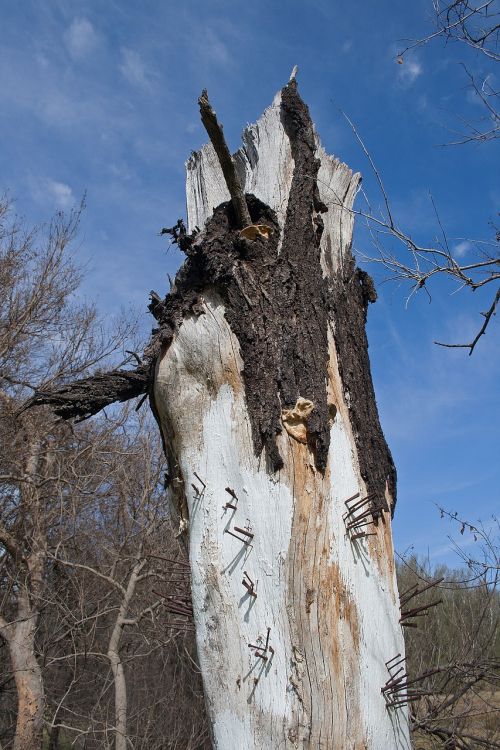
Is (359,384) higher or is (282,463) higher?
(359,384)

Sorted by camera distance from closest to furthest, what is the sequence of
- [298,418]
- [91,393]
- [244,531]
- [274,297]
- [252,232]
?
[244,531], [298,418], [274,297], [252,232], [91,393]

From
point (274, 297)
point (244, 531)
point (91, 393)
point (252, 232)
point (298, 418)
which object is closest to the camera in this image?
point (244, 531)

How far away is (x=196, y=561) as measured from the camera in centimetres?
196

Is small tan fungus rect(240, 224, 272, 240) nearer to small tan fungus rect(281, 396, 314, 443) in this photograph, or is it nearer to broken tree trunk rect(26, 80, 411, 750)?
broken tree trunk rect(26, 80, 411, 750)

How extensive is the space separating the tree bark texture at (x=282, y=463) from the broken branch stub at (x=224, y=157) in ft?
0.23

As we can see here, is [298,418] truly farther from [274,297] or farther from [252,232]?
[252,232]

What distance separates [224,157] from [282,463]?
107cm

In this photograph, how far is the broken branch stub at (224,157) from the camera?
2.08 meters

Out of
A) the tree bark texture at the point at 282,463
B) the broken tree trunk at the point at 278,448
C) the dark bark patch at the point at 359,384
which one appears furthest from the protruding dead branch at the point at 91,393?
the dark bark patch at the point at 359,384

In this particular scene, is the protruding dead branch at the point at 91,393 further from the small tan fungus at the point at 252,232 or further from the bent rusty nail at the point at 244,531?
the bent rusty nail at the point at 244,531

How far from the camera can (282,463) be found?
1924 mm

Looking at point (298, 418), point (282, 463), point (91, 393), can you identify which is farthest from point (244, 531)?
point (91, 393)

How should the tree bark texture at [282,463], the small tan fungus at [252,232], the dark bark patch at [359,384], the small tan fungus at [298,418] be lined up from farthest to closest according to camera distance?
1. the small tan fungus at [252,232]
2. the dark bark patch at [359,384]
3. the small tan fungus at [298,418]
4. the tree bark texture at [282,463]

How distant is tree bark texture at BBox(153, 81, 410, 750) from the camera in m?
1.75
